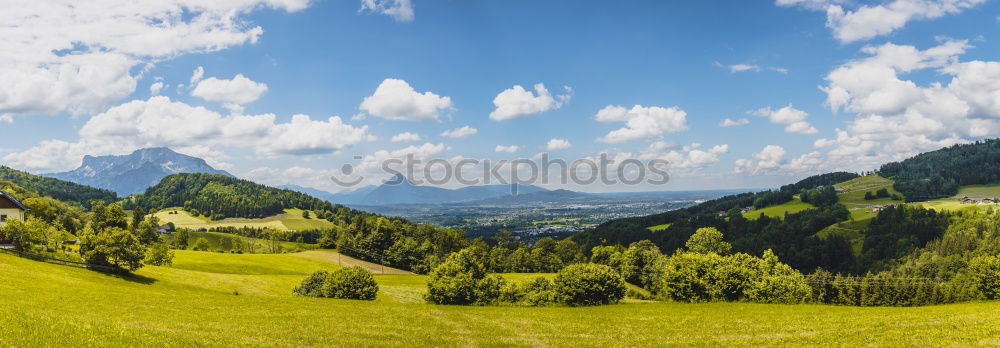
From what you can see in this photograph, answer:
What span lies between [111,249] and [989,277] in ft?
362

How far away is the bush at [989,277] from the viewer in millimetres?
58750

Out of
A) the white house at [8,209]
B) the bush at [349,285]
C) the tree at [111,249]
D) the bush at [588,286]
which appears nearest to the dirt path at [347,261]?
the white house at [8,209]

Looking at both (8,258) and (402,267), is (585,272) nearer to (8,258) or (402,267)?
(8,258)

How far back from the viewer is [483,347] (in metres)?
26.2

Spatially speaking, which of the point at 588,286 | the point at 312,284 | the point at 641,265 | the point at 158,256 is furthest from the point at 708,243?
the point at 158,256

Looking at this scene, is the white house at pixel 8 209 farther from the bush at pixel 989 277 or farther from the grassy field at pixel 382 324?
the bush at pixel 989 277

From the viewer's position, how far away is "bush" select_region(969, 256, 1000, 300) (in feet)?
193

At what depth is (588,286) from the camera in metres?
61.7

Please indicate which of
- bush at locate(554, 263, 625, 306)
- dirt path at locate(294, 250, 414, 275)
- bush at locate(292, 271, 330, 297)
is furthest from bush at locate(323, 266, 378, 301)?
dirt path at locate(294, 250, 414, 275)

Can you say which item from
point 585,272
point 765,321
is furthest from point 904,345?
point 585,272

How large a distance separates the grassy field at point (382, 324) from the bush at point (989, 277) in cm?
3241

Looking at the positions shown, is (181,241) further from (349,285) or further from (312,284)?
(349,285)

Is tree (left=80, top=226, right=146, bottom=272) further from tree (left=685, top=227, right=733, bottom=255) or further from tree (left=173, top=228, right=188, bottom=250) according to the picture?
tree (left=685, top=227, right=733, bottom=255)

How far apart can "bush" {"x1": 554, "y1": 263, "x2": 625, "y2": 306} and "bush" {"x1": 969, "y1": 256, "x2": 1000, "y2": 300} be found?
147 ft
